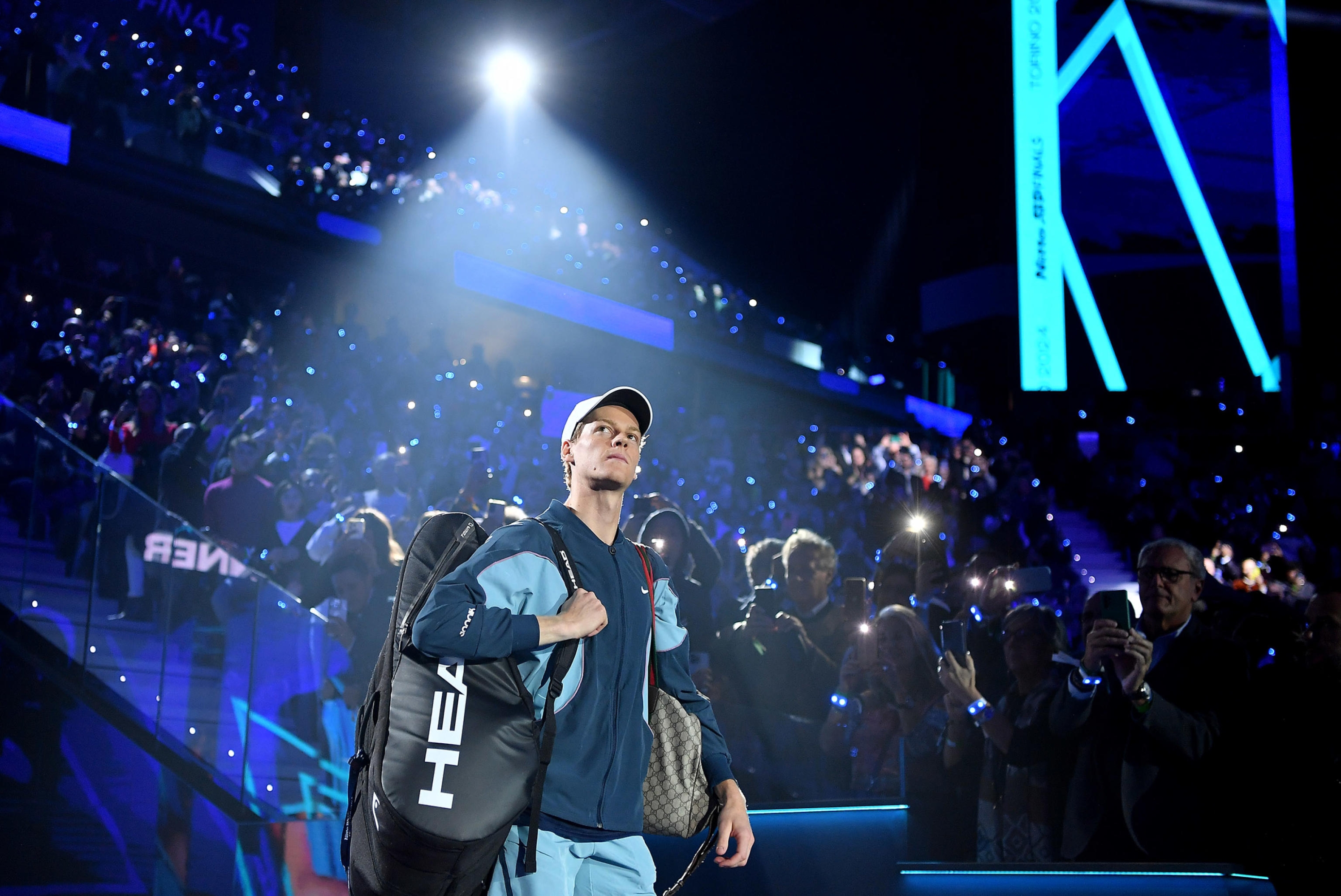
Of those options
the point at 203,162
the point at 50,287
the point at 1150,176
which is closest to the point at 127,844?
the point at 50,287

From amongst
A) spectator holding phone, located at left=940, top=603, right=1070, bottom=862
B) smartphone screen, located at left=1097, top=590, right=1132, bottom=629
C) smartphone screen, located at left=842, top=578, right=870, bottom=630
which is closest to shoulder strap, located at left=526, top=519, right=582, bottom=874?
smartphone screen, located at left=1097, top=590, right=1132, bottom=629

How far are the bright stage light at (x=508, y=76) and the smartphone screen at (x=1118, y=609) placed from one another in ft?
72.5

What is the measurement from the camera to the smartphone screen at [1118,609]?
142 inches

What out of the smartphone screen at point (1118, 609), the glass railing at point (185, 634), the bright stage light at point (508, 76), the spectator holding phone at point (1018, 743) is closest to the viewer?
the smartphone screen at point (1118, 609)

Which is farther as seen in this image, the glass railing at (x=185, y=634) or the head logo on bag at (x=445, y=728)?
the glass railing at (x=185, y=634)

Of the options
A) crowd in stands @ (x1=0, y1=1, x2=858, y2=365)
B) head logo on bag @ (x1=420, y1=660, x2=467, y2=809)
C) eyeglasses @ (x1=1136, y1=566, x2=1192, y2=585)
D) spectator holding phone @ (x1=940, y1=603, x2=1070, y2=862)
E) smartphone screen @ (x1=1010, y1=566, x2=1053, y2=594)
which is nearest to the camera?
head logo on bag @ (x1=420, y1=660, x2=467, y2=809)

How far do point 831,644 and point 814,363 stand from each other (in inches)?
640

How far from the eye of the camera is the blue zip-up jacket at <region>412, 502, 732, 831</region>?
7.13ft

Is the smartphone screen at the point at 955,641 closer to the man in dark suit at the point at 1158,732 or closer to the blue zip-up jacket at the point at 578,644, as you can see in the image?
the man in dark suit at the point at 1158,732

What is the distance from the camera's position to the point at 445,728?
2.17 metres

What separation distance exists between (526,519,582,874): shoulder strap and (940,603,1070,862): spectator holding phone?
2.56 m

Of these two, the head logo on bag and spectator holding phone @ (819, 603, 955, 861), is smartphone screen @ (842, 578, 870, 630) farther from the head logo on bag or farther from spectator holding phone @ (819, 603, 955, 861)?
the head logo on bag

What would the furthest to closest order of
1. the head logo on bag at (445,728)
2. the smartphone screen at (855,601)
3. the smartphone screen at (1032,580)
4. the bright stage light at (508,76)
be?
the bright stage light at (508,76), the smartphone screen at (855,601), the smartphone screen at (1032,580), the head logo on bag at (445,728)

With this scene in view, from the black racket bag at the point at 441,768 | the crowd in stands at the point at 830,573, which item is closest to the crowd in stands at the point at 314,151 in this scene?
the crowd in stands at the point at 830,573
